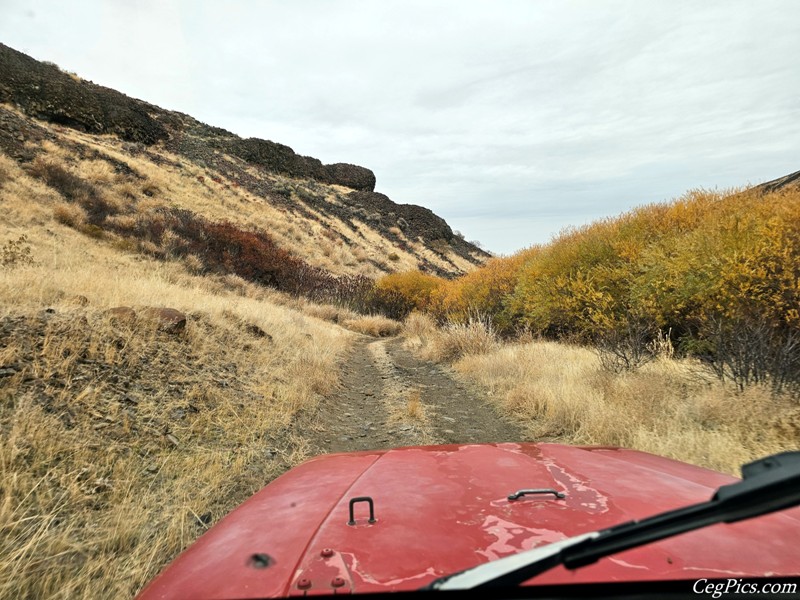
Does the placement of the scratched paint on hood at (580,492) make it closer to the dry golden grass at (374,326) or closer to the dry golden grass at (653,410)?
the dry golden grass at (653,410)

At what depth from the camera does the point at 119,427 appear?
4.18 meters

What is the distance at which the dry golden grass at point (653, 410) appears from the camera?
4.05 metres

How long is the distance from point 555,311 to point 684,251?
3.89m

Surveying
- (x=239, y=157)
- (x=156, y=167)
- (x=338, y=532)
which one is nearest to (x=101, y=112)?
(x=156, y=167)

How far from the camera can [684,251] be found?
8.07 m

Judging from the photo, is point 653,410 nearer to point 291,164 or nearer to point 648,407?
point 648,407

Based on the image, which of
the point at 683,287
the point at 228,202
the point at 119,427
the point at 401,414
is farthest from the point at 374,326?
the point at 228,202

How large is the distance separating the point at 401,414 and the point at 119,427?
3.52 meters

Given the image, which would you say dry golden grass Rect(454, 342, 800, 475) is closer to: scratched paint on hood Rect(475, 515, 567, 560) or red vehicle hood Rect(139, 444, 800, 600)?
red vehicle hood Rect(139, 444, 800, 600)

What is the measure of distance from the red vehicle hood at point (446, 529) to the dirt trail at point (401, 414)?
352 cm

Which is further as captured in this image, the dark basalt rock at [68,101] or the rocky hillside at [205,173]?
the dark basalt rock at [68,101]

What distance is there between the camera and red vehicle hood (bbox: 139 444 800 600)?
3.67 feet

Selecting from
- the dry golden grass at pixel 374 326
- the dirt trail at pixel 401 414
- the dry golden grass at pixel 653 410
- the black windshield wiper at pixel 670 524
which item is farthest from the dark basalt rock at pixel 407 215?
the black windshield wiper at pixel 670 524

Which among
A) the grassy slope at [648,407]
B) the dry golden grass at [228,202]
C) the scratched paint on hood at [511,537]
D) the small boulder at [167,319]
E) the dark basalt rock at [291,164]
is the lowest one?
the grassy slope at [648,407]
